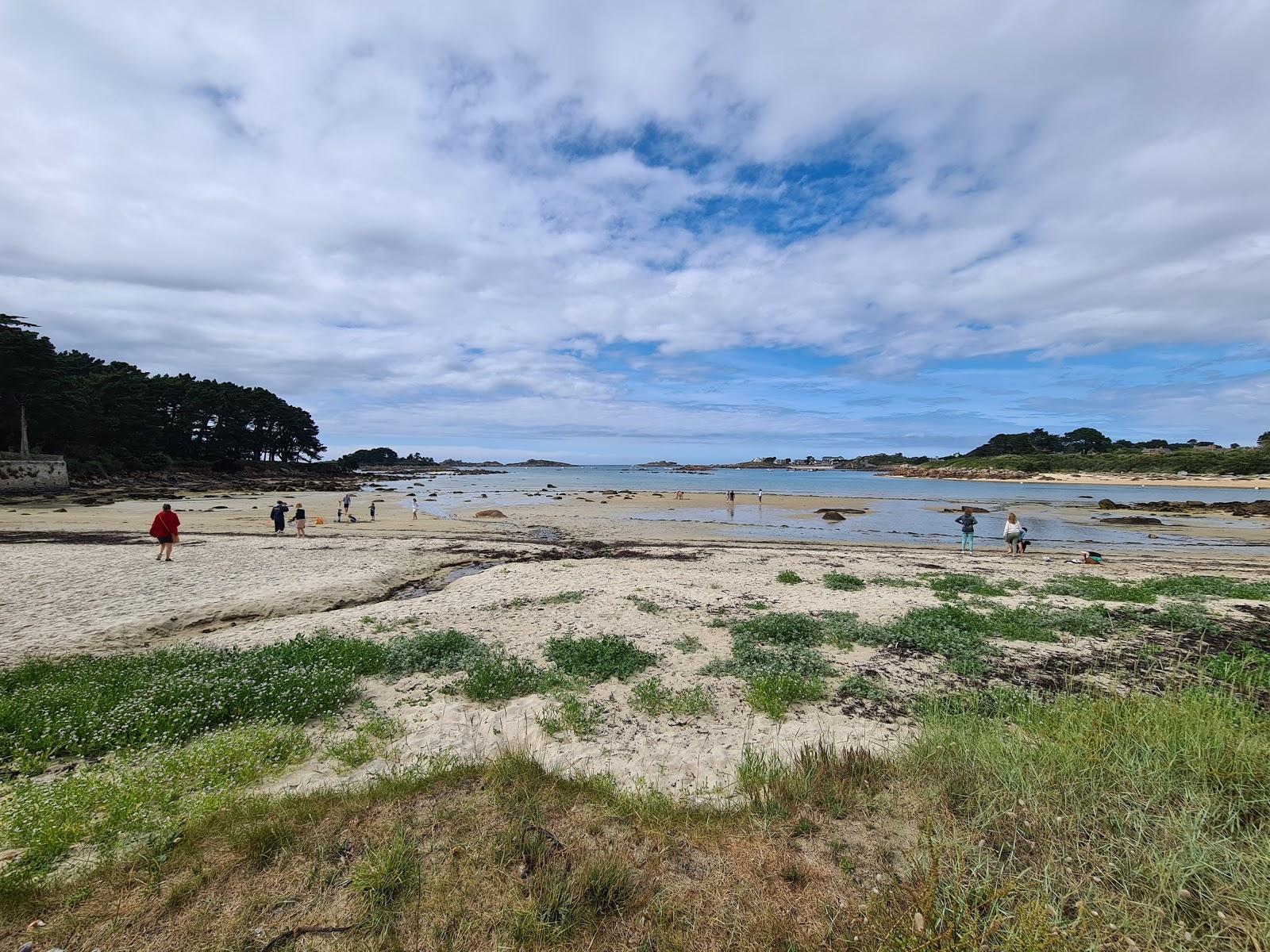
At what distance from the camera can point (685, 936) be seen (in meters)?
3.05

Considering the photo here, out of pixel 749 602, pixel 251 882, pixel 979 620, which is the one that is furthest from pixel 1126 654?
pixel 251 882

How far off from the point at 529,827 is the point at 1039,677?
28.9ft

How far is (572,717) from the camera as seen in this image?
695 centimetres

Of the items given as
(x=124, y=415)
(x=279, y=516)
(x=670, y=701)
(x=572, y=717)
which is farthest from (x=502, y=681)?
(x=124, y=415)

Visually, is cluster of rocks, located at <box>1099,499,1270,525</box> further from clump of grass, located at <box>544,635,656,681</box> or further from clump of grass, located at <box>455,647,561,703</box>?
clump of grass, located at <box>455,647,561,703</box>

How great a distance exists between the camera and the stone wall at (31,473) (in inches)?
1566

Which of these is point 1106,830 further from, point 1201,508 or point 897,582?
point 1201,508

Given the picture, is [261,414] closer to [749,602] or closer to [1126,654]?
[749,602]

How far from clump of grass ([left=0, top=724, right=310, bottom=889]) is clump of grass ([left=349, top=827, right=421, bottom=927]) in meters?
1.85

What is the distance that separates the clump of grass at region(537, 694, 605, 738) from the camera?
22.1ft

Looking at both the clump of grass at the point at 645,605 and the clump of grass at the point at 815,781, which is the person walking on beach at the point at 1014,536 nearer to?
the clump of grass at the point at 645,605

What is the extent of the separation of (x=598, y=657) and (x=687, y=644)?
1940 millimetres

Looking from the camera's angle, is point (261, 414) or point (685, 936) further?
point (261, 414)

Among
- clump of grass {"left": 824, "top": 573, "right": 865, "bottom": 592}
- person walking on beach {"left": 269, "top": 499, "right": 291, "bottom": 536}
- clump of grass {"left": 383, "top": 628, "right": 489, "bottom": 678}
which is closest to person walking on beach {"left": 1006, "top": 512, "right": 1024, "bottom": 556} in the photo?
clump of grass {"left": 824, "top": 573, "right": 865, "bottom": 592}
